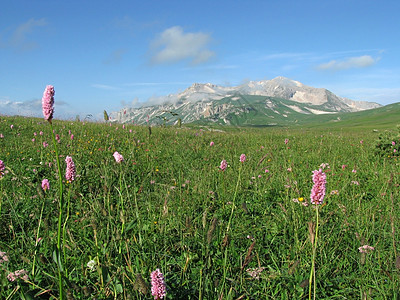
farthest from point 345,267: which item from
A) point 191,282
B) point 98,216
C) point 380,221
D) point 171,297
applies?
point 98,216

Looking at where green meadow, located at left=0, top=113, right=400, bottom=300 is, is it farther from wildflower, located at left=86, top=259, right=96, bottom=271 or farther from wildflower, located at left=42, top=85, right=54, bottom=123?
wildflower, located at left=42, top=85, right=54, bottom=123

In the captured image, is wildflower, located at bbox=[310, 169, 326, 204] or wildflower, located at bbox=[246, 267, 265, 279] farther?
wildflower, located at bbox=[246, 267, 265, 279]

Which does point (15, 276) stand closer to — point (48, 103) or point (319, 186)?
point (48, 103)

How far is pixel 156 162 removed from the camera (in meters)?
7.32

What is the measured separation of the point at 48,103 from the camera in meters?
1.38

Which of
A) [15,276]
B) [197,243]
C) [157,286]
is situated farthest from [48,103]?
[197,243]

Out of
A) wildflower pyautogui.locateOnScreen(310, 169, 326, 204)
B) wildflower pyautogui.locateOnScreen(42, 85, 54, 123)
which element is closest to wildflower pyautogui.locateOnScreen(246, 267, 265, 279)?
wildflower pyautogui.locateOnScreen(310, 169, 326, 204)

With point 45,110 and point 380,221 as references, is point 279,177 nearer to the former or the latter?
point 380,221

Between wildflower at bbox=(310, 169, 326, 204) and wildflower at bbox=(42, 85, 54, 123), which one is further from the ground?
wildflower at bbox=(42, 85, 54, 123)

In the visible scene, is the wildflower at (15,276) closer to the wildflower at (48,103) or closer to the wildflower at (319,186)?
the wildflower at (48,103)

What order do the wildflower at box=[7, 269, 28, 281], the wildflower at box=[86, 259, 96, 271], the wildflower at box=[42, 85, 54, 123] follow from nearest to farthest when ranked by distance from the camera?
1. the wildflower at box=[42, 85, 54, 123]
2. the wildflower at box=[7, 269, 28, 281]
3. the wildflower at box=[86, 259, 96, 271]

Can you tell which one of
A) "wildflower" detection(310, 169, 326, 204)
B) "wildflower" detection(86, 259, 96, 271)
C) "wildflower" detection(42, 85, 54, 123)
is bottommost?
"wildflower" detection(86, 259, 96, 271)

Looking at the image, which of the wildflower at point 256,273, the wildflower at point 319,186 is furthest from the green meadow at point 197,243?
the wildflower at point 319,186

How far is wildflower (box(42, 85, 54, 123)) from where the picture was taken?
53.9 inches
